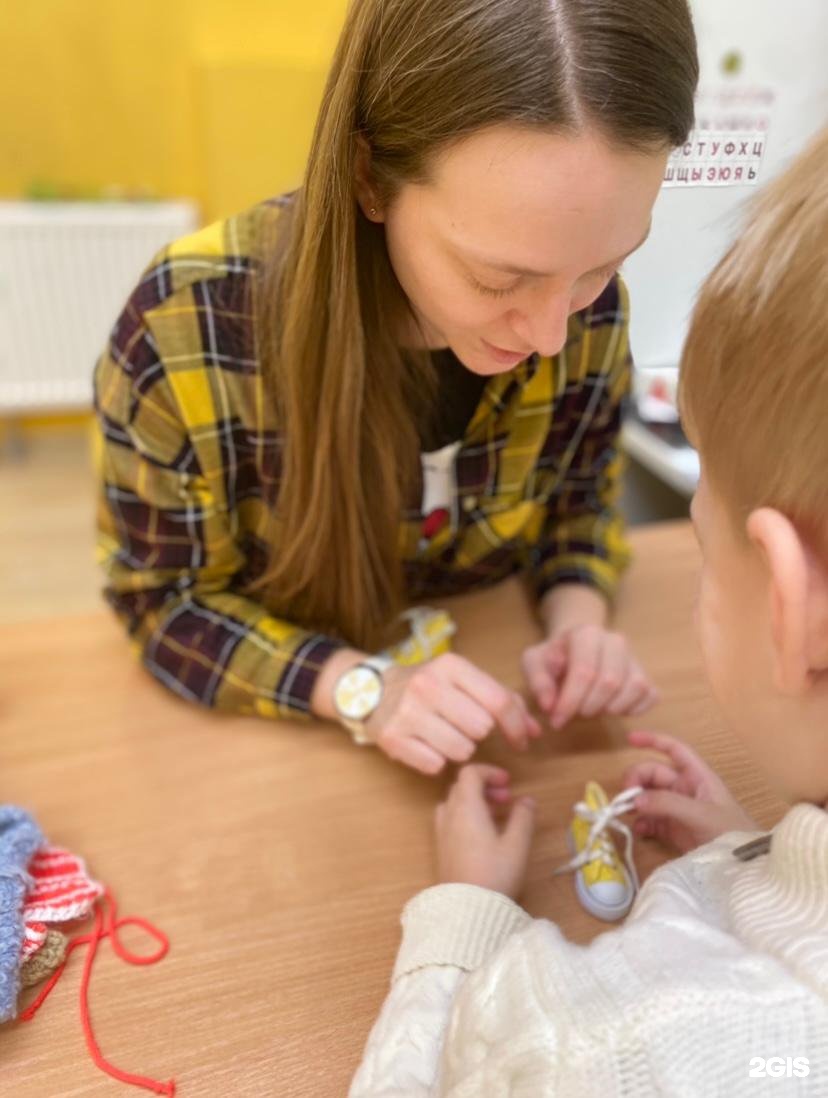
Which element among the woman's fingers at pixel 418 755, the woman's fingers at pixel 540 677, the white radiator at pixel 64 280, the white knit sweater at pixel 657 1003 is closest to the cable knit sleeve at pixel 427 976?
the white knit sweater at pixel 657 1003

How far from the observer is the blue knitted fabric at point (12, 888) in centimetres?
52

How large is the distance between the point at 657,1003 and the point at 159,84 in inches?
84.8

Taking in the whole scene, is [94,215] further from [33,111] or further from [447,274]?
[447,274]

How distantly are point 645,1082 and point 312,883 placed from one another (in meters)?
0.29

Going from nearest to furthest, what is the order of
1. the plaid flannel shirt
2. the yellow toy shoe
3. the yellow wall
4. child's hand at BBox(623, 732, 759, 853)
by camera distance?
child's hand at BBox(623, 732, 759, 853) < the plaid flannel shirt < the yellow toy shoe < the yellow wall

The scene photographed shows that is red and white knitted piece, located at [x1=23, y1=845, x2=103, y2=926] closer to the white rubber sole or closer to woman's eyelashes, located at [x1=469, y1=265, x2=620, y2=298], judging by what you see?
the white rubber sole

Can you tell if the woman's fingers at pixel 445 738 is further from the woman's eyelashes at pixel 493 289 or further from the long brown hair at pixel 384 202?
the woman's eyelashes at pixel 493 289

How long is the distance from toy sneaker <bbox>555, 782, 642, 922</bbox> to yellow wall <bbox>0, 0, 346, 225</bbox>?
5.33ft

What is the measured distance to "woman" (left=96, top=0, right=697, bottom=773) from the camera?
19.9 inches

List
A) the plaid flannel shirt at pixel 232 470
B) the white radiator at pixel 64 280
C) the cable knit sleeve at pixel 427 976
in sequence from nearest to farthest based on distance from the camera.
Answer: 1. the cable knit sleeve at pixel 427 976
2. the plaid flannel shirt at pixel 232 470
3. the white radiator at pixel 64 280

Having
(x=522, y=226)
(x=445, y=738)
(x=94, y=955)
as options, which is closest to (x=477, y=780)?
(x=445, y=738)

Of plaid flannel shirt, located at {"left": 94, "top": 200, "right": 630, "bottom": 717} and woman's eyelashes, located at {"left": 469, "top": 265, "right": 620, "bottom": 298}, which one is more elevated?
woman's eyelashes, located at {"left": 469, "top": 265, "right": 620, "bottom": 298}

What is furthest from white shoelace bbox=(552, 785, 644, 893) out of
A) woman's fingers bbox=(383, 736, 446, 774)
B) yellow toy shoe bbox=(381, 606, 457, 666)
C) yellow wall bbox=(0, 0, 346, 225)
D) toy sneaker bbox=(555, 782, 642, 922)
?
yellow wall bbox=(0, 0, 346, 225)

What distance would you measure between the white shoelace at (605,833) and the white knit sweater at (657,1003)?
103 millimetres
